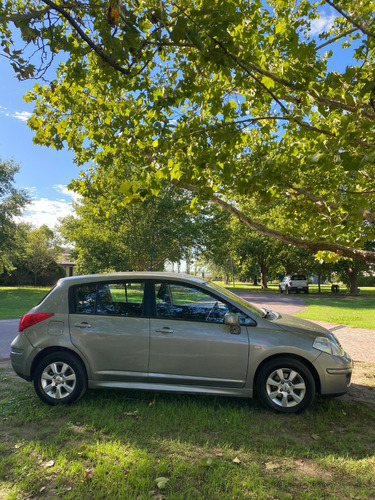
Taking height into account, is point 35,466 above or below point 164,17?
below

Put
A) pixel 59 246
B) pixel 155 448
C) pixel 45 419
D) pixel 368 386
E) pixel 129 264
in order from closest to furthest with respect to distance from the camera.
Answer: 1. pixel 155 448
2. pixel 45 419
3. pixel 368 386
4. pixel 129 264
5. pixel 59 246

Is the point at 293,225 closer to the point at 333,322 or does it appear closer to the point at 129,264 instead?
the point at 333,322

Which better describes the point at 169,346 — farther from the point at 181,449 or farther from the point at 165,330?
the point at 181,449

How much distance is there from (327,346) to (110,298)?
2767mm

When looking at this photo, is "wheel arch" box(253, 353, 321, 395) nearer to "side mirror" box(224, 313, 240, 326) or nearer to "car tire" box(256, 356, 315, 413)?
"car tire" box(256, 356, 315, 413)

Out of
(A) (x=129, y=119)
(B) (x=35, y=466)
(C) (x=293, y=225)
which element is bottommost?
(B) (x=35, y=466)

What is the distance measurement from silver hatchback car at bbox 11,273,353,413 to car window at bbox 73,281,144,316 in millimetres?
13

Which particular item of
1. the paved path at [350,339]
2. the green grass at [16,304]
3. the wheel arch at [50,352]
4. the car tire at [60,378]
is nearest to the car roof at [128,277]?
the wheel arch at [50,352]

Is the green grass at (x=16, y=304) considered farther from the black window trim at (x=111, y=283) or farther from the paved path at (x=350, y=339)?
the black window trim at (x=111, y=283)

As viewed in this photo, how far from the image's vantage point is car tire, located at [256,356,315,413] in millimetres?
4305

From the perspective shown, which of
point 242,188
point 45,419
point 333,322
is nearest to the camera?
point 45,419

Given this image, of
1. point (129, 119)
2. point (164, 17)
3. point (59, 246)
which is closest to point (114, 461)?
point (164, 17)

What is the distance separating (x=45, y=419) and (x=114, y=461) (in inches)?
53.7

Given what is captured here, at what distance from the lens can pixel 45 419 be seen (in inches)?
163
